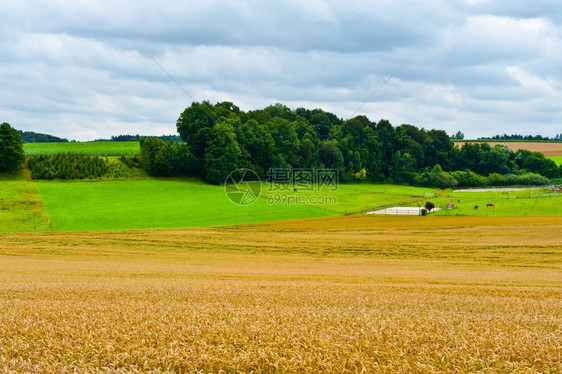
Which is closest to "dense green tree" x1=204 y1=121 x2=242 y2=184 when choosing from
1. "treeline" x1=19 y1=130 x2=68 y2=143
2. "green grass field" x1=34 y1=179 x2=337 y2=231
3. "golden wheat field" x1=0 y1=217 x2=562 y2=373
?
"green grass field" x1=34 y1=179 x2=337 y2=231

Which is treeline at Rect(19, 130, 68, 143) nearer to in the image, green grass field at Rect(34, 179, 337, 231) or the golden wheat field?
green grass field at Rect(34, 179, 337, 231)

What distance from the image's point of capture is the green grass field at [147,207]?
166 ft

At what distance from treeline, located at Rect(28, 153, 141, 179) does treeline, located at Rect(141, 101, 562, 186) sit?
4.95 metres

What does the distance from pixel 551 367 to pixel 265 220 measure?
A: 4916 centimetres

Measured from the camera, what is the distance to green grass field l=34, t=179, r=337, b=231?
166 ft

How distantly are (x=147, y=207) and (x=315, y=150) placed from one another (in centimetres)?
3152

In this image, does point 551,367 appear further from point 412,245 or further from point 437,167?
point 437,167

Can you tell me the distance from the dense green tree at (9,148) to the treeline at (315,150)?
20.0 meters

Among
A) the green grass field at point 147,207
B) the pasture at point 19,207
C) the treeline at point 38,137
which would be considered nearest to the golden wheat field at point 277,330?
the green grass field at point 147,207

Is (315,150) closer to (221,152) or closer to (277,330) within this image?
(221,152)

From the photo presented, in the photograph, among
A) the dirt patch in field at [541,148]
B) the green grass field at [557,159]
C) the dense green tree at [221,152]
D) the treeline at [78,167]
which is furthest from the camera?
the dirt patch in field at [541,148]

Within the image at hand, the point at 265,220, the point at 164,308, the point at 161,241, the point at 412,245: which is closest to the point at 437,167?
the point at 265,220

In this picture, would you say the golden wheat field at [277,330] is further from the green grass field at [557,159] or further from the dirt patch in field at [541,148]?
the dirt patch in field at [541,148]

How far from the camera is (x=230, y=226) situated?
162ft
